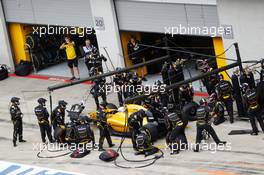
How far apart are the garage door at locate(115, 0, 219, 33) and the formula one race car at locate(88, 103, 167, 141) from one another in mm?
4248

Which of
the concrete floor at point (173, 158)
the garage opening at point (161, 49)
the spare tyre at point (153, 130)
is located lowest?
the concrete floor at point (173, 158)

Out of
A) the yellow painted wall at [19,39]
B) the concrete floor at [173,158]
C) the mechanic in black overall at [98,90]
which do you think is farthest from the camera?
the yellow painted wall at [19,39]

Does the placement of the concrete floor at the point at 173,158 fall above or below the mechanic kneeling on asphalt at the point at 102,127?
below

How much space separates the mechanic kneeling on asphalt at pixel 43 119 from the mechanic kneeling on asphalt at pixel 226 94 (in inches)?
219

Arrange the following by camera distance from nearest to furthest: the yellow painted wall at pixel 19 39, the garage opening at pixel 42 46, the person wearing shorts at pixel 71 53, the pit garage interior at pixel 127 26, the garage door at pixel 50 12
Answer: the pit garage interior at pixel 127 26 < the person wearing shorts at pixel 71 53 < the garage door at pixel 50 12 < the garage opening at pixel 42 46 < the yellow painted wall at pixel 19 39

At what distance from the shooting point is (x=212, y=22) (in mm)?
25047

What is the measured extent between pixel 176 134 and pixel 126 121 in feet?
7.37

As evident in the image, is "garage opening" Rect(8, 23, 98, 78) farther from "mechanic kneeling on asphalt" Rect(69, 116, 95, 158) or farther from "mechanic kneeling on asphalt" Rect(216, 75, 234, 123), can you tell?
"mechanic kneeling on asphalt" Rect(216, 75, 234, 123)

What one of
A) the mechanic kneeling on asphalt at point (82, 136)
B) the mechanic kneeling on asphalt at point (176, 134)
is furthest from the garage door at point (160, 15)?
the mechanic kneeling on asphalt at point (82, 136)

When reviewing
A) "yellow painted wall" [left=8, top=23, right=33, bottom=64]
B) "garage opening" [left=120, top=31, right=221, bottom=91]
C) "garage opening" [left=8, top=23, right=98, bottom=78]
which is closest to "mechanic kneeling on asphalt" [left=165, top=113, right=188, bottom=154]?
"garage opening" [left=120, top=31, right=221, bottom=91]

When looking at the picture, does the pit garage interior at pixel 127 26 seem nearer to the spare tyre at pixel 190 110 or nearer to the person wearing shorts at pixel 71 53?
the person wearing shorts at pixel 71 53

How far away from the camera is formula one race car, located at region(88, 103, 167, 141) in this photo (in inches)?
847

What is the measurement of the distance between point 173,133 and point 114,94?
7.15 meters

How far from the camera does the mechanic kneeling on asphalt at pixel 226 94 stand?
22.0 meters
